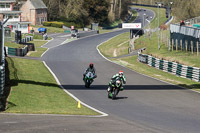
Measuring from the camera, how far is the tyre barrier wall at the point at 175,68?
3669 centimetres

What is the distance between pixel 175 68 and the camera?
40719 mm

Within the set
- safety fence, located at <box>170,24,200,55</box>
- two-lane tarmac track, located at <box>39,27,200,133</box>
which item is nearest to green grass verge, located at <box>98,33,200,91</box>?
safety fence, located at <box>170,24,200,55</box>

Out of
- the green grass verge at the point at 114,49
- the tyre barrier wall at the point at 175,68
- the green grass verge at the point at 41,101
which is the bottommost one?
the green grass verge at the point at 114,49

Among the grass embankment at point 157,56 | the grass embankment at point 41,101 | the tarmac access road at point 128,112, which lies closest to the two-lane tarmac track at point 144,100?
the tarmac access road at point 128,112

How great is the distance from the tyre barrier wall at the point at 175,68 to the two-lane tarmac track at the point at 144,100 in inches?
162

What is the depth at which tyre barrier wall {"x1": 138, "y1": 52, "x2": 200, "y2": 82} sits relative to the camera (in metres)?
36.7

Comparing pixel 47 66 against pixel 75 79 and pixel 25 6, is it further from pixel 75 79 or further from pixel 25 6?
pixel 25 6

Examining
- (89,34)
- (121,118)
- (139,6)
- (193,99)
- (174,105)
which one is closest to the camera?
(121,118)


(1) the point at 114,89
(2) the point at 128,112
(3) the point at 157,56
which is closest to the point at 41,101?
(1) the point at 114,89

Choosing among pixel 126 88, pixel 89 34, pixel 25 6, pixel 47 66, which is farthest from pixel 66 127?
pixel 25 6

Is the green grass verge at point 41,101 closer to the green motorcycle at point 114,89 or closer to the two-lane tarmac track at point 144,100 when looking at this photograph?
the two-lane tarmac track at point 144,100

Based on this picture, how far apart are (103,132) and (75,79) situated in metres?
19.6

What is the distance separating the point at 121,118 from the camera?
60.7 ft

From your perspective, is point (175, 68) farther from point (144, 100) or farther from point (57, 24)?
point (57, 24)
